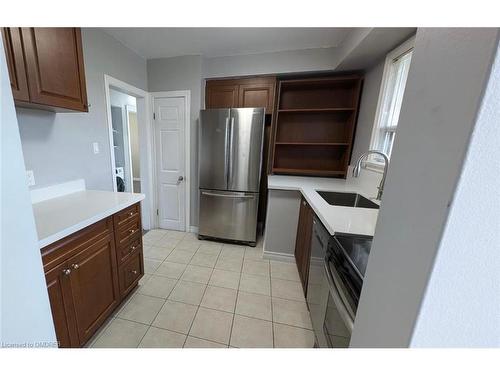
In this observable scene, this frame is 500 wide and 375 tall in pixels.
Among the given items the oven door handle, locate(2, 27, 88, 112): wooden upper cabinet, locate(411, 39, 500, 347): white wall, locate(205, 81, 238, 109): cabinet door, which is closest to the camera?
locate(411, 39, 500, 347): white wall

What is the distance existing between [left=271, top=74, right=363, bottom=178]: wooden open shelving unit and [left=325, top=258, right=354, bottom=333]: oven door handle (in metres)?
1.70

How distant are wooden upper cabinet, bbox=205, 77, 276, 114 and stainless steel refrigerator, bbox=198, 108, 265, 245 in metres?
0.32

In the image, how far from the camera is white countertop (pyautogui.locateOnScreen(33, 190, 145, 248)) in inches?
37.6

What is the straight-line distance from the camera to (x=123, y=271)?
4.87ft

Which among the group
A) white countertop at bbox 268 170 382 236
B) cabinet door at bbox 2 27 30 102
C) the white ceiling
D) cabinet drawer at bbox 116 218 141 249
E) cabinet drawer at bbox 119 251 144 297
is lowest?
cabinet drawer at bbox 119 251 144 297

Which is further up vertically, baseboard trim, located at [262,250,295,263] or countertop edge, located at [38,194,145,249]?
countertop edge, located at [38,194,145,249]

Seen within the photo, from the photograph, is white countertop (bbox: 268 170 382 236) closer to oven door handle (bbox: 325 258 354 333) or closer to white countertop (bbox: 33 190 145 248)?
oven door handle (bbox: 325 258 354 333)

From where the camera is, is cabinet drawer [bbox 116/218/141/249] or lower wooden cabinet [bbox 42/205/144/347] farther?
cabinet drawer [bbox 116/218/141/249]

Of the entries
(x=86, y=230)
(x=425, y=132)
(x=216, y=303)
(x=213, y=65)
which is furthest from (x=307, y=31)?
(x=216, y=303)

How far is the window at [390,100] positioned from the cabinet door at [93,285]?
235 centimetres

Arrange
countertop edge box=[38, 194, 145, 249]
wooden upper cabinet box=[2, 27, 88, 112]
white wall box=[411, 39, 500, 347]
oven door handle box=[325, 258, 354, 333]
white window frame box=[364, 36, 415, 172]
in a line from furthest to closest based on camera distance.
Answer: white window frame box=[364, 36, 415, 172] → wooden upper cabinet box=[2, 27, 88, 112] → countertop edge box=[38, 194, 145, 249] → oven door handle box=[325, 258, 354, 333] → white wall box=[411, 39, 500, 347]

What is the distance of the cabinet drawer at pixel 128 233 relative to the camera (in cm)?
141

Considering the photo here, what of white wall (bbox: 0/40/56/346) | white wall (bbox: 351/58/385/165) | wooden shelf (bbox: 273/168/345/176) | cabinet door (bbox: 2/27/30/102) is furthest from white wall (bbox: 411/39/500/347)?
wooden shelf (bbox: 273/168/345/176)
